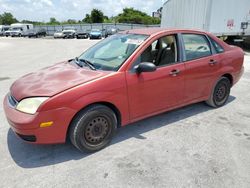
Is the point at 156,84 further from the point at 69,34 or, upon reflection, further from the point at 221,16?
the point at 69,34

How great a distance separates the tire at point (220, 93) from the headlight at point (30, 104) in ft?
10.7

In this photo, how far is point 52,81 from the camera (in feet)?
10.5

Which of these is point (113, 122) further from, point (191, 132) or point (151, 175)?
point (191, 132)

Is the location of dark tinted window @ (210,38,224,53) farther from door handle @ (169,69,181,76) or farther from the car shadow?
the car shadow

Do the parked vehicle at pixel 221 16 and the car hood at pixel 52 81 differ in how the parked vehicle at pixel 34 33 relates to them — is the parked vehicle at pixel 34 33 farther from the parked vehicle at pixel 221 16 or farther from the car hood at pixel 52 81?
the car hood at pixel 52 81

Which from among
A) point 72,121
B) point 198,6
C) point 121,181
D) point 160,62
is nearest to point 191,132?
point 160,62

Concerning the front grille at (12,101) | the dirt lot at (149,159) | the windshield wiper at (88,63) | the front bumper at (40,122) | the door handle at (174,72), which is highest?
the windshield wiper at (88,63)

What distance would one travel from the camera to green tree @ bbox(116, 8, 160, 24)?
2709 inches

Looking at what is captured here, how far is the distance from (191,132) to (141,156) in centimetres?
110

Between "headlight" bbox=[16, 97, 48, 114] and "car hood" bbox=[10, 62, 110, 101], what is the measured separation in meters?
0.06

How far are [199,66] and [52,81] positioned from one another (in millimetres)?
2484

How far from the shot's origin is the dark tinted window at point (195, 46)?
4.09m

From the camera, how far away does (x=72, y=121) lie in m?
3.04

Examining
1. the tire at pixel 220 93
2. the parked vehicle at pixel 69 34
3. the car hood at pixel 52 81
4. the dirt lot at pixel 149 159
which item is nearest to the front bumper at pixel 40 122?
the car hood at pixel 52 81
